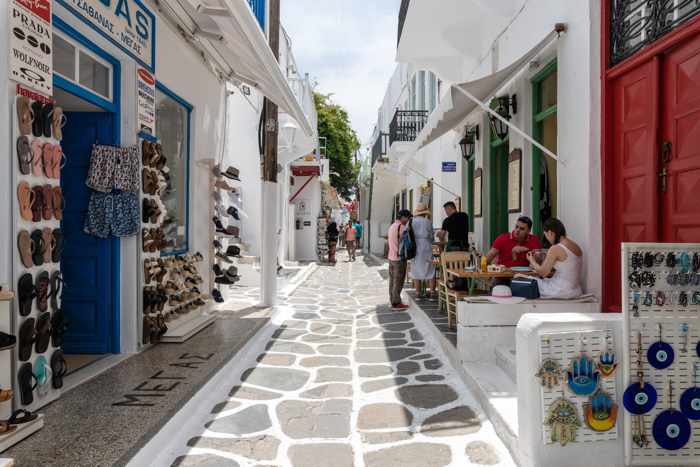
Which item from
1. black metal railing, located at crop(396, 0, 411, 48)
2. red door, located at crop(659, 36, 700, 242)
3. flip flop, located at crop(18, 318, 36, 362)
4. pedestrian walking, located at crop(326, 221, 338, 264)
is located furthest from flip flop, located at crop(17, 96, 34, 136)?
pedestrian walking, located at crop(326, 221, 338, 264)

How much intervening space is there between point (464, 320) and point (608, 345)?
6.94 ft

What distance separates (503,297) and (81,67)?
438 cm

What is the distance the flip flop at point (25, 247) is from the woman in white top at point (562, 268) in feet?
14.2

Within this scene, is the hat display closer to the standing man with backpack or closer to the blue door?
the standing man with backpack

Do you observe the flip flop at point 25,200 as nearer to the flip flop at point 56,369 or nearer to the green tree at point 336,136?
the flip flop at point 56,369

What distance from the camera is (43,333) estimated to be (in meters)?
3.45

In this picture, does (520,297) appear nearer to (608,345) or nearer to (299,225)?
(608,345)

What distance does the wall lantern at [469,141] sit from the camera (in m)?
9.57

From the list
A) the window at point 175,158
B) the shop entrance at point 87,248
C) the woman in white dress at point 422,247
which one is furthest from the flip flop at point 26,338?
the woman in white dress at point 422,247

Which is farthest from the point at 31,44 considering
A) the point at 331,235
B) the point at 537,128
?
the point at 331,235

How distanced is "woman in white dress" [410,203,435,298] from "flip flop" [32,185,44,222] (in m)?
6.10

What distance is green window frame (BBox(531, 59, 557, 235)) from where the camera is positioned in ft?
21.9

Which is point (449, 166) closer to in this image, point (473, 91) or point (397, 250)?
point (397, 250)

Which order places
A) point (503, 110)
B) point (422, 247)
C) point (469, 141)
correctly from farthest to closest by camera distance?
point (469, 141), point (422, 247), point (503, 110)
